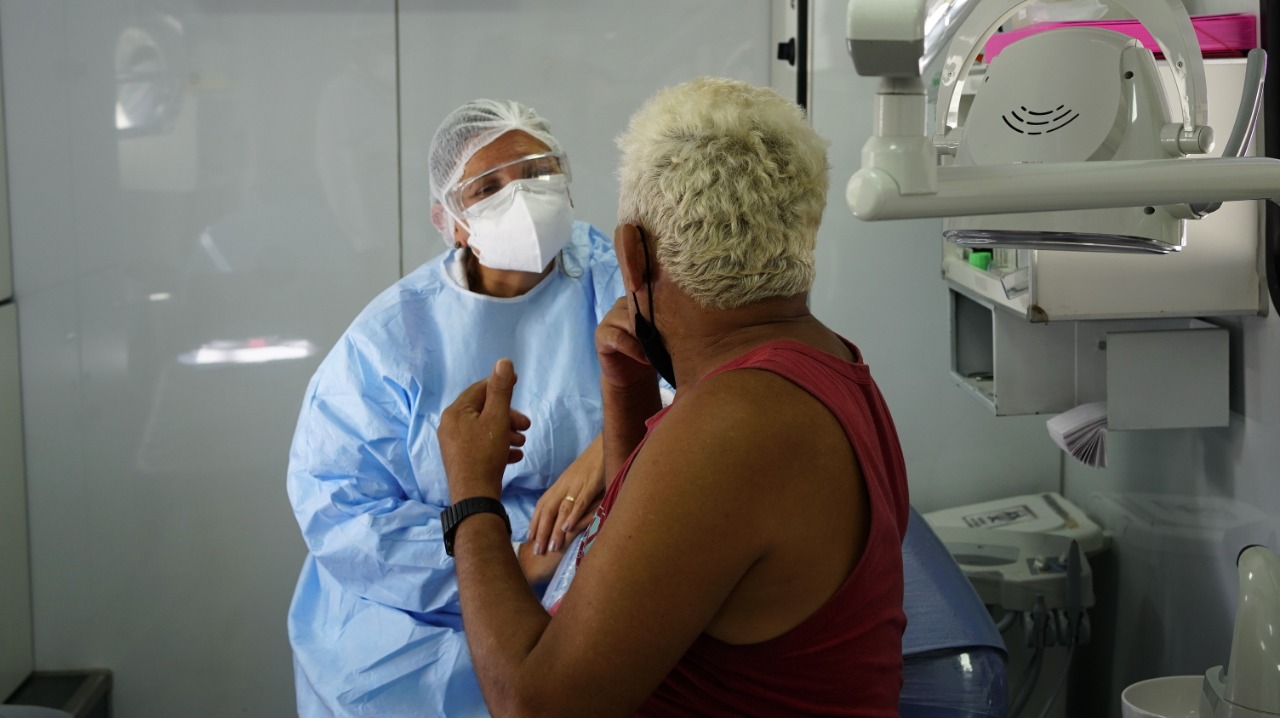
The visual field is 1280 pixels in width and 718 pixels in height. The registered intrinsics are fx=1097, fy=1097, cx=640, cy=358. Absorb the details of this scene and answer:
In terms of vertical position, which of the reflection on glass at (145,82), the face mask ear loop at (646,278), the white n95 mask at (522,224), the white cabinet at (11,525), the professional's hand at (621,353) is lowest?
the white cabinet at (11,525)

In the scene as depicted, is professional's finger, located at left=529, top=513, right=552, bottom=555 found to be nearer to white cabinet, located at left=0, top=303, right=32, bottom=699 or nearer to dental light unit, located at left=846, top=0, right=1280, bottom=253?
dental light unit, located at left=846, top=0, right=1280, bottom=253

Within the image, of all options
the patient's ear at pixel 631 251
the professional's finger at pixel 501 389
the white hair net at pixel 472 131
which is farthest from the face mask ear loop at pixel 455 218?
the patient's ear at pixel 631 251

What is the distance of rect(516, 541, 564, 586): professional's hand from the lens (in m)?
1.65

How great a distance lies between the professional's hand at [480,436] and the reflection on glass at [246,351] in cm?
134

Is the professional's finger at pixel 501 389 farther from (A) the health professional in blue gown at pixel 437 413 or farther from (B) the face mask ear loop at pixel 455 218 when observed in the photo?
(B) the face mask ear loop at pixel 455 218

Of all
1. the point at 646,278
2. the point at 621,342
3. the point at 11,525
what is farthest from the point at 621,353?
the point at 11,525

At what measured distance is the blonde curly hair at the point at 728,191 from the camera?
0.98m

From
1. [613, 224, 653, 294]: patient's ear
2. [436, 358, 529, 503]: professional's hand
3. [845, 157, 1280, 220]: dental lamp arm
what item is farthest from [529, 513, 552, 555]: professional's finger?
[845, 157, 1280, 220]: dental lamp arm

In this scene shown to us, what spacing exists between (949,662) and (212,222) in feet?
6.38

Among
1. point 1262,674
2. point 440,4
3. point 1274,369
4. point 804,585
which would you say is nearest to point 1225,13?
point 1274,369

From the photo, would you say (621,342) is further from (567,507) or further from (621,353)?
(567,507)

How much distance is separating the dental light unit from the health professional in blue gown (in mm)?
817

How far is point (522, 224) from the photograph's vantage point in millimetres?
1826

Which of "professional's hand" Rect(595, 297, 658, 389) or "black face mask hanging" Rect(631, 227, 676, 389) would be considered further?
"professional's hand" Rect(595, 297, 658, 389)
